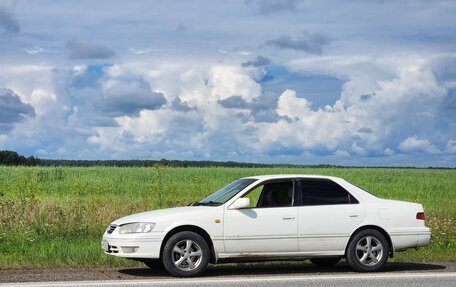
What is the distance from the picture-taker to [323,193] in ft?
41.2

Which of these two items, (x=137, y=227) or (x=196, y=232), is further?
(x=196, y=232)

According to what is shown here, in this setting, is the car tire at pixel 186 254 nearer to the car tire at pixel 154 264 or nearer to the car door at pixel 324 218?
the car tire at pixel 154 264

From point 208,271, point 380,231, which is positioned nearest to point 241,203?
point 208,271

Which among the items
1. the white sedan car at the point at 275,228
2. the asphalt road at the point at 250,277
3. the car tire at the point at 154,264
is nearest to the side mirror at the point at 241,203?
the white sedan car at the point at 275,228

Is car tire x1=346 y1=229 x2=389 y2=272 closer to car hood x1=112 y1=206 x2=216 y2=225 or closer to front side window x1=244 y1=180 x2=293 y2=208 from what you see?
front side window x1=244 y1=180 x2=293 y2=208

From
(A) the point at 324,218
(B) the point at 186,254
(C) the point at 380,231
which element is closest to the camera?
(B) the point at 186,254

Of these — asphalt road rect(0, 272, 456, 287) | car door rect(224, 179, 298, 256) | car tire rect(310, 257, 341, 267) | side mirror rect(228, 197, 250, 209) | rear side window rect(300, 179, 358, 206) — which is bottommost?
asphalt road rect(0, 272, 456, 287)

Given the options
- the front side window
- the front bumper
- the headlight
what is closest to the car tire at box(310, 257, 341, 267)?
the front side window

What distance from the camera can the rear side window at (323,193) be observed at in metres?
12.5

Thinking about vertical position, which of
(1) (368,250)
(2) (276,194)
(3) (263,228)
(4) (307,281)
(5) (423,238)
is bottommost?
(4) (307,281)

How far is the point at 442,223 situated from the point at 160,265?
1066 centimetres

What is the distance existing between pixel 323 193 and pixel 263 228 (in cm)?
130

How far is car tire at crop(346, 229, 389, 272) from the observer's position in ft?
40.4

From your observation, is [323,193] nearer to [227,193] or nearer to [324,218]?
[324,218]
